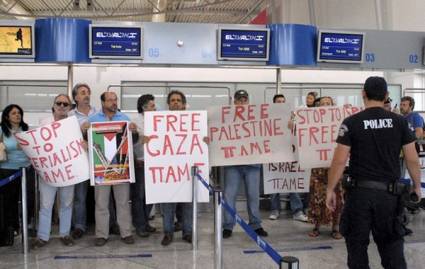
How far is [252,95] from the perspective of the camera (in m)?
10.7

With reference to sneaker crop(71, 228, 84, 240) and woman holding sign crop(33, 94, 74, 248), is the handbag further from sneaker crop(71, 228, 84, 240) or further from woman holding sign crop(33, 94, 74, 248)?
sneaker crop(71, 228, 84, 240)

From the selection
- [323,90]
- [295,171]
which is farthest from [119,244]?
[323,90]

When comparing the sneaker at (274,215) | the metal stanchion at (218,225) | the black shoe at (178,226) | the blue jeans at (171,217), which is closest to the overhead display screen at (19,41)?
the black shoe at (178,226)

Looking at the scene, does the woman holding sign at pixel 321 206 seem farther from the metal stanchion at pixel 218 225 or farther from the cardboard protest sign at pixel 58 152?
the cardboard protest sign at pixel 58 152

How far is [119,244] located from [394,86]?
894 centimetres

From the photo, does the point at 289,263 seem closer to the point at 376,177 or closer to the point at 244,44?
the point at 376,177

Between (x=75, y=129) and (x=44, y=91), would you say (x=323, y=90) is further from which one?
(x=75, y=129)

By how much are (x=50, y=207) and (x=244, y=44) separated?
14.9 ft

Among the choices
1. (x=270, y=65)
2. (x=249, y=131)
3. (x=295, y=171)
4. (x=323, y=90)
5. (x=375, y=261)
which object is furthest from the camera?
(x=323, y=90)

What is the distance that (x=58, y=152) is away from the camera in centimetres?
496

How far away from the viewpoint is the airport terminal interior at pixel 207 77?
4906 millimetres

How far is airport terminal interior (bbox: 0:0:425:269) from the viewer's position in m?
4.91

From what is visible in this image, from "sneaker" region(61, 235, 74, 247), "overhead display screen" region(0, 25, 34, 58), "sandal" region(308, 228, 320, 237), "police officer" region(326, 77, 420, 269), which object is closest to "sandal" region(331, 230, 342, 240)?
"sandal" region(308, 228, 320, 237)

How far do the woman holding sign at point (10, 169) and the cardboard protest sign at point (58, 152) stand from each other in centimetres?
33
